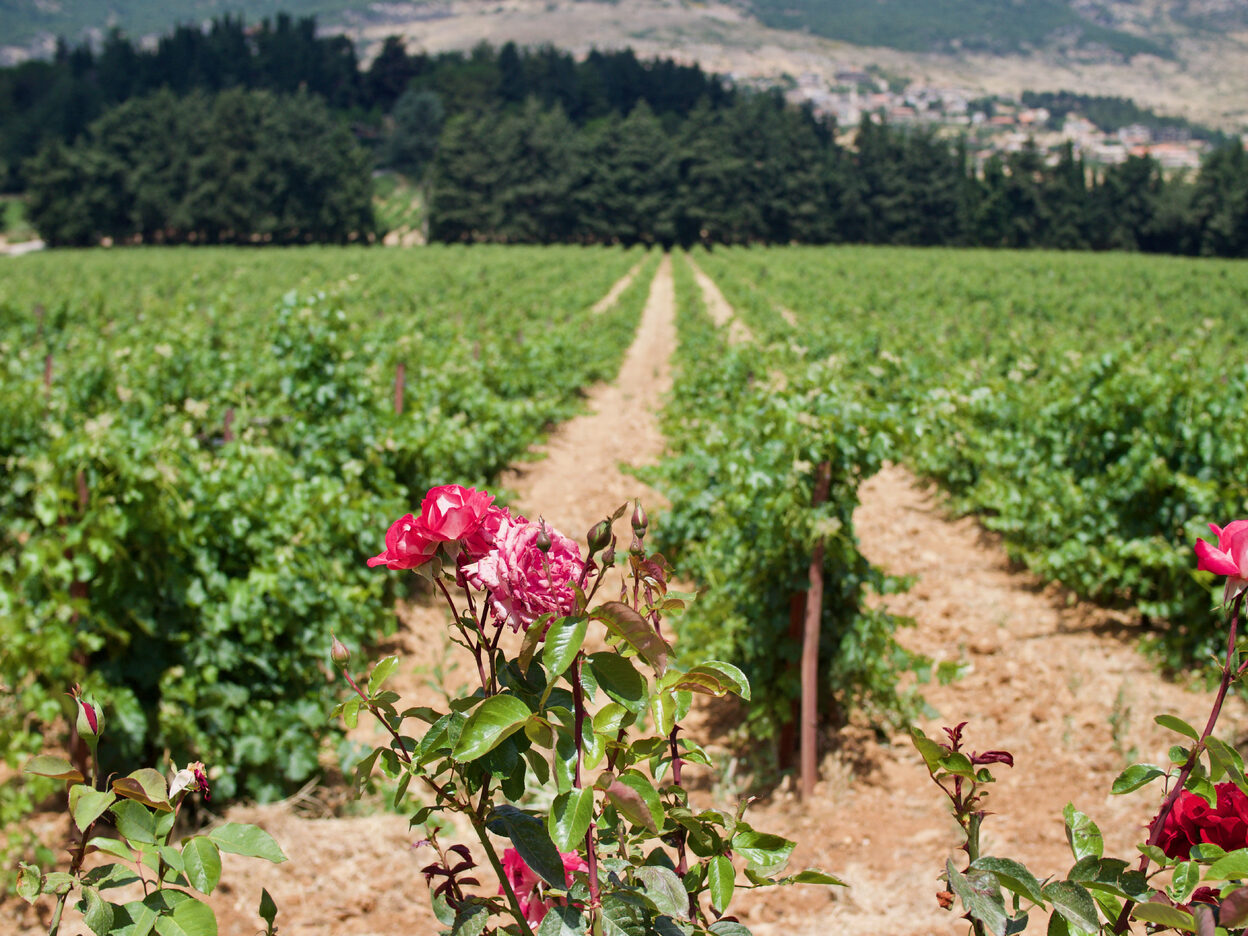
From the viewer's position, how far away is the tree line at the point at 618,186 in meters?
56.8

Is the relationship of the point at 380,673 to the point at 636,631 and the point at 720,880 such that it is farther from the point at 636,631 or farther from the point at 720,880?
the point at 720,880

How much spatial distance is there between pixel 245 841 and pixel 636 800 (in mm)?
448

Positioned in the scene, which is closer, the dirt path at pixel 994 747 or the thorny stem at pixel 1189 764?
the thorny stem at pixel 1189 764

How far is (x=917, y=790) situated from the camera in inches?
157

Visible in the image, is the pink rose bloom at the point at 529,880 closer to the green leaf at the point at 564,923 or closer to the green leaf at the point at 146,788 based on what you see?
the green leaf at the point at 564,923

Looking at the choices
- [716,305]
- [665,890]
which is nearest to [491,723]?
[665,890]

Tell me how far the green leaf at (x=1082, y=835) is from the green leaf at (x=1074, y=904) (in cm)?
6

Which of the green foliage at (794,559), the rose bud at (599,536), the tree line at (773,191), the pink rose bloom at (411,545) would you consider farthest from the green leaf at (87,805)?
the tree line at (773,191)

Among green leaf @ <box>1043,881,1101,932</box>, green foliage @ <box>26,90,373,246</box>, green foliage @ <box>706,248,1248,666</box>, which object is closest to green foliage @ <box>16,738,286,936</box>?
green leaf @ <box>1043,881,1101,932</box>

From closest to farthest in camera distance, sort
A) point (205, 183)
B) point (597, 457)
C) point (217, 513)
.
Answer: point (217, 513), point (597, 457), point (205, 183)

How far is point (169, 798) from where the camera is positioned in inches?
39.5

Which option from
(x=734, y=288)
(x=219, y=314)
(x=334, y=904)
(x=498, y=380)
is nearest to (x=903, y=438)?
(x=334, y=904)

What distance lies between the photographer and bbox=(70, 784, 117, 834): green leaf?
896 millimetres

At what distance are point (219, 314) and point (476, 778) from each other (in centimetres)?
1151
